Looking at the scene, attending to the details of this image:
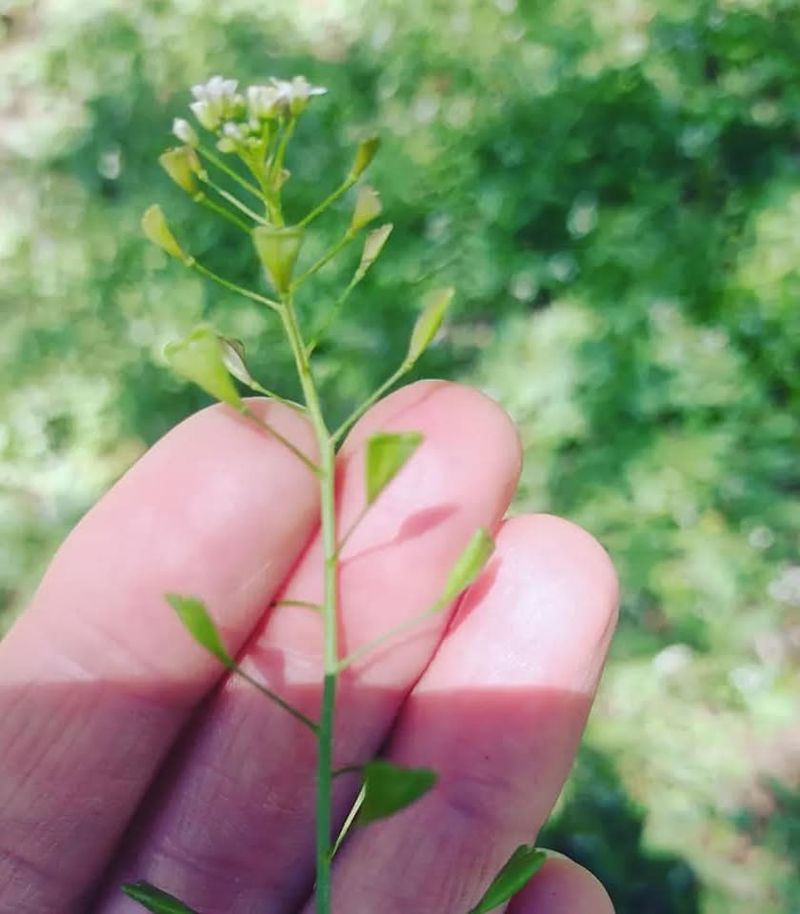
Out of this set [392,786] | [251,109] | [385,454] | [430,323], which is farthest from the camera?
[430,323]

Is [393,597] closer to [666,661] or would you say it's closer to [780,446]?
[666,661]

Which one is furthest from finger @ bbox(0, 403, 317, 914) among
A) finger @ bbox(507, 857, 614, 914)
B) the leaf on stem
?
finger @ bbox(507, 857, 614, 914)

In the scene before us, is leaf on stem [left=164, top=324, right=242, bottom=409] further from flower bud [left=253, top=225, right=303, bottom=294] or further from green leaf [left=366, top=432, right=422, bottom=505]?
green leaf [left=366, top=432, right=422, bottom=505]

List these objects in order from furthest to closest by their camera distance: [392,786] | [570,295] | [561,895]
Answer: [570,295] < [561,895] < [392,786]

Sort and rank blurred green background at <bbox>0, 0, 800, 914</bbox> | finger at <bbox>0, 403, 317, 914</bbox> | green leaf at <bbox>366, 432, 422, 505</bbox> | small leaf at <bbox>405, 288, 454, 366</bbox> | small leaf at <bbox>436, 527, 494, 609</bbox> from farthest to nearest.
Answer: blurred green background at <bbox>0, 0, 800, 914</bbox> → finger at <bbox>0, 403, 317, 914</bbox> → small leaf at <bbox>405, 288, 454, 366</bbox> → small leaf at <bbox>436, 527, 494, 609</bbox> → green leaf at <bbox>366, 432, 422, 505</bbox>

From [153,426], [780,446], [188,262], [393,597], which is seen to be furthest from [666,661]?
[188,262]

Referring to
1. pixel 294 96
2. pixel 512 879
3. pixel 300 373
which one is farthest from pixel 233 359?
pixel 512 879

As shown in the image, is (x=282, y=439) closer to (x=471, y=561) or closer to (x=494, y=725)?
(x=471, y=561)
